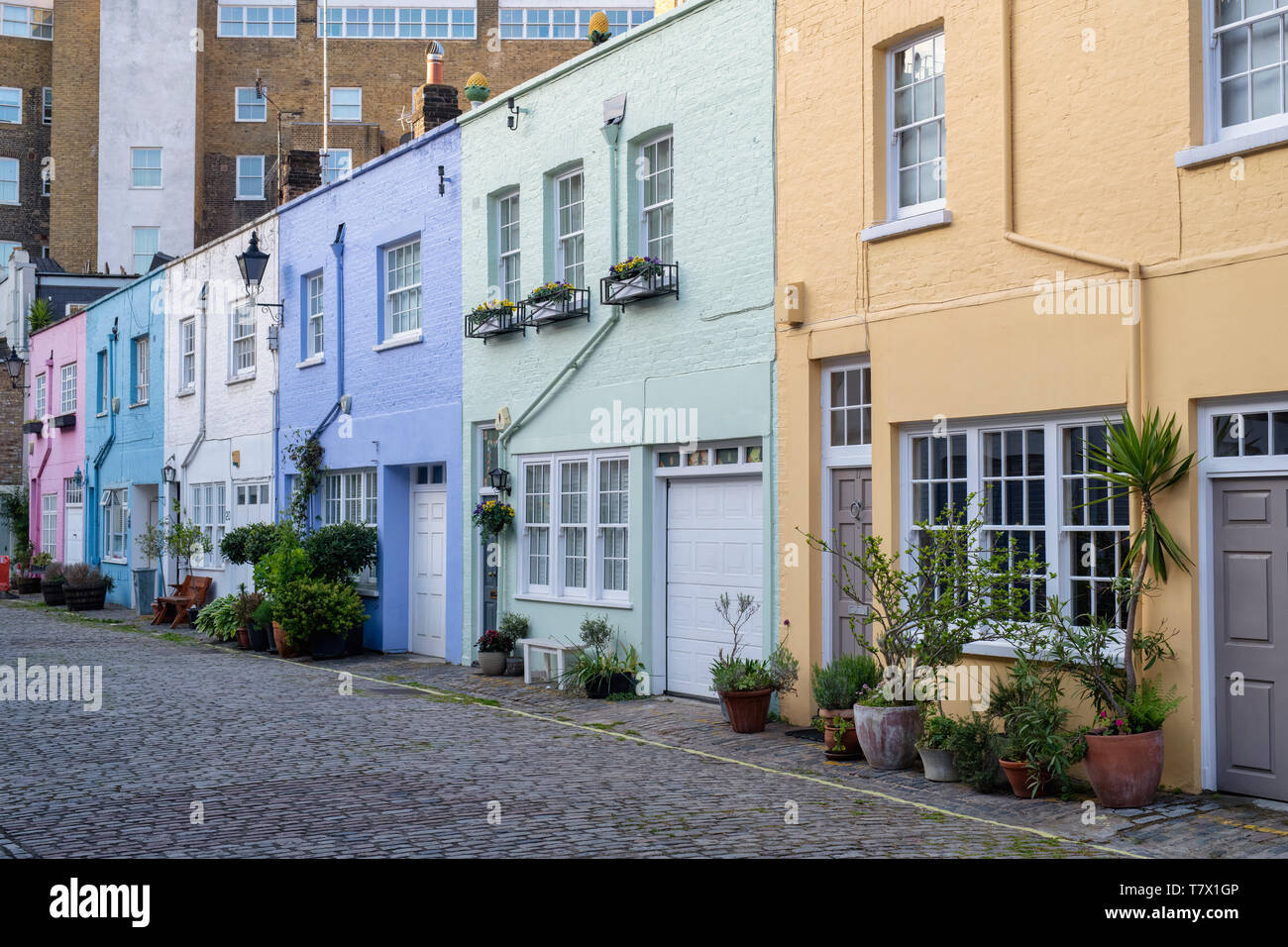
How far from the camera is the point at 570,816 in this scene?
8297mm

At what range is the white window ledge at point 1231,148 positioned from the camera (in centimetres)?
837

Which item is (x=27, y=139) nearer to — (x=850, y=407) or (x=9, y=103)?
(x=9, y=103)

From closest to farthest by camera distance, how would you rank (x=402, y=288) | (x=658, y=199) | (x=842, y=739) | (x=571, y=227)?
(x=842, y=739) < (x=658, y=199) < (x=571, y=227) < (x=402, y=288)

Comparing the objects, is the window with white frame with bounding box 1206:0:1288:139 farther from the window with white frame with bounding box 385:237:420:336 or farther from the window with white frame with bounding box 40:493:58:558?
the window with white frame with bounding box 40:493:58:558

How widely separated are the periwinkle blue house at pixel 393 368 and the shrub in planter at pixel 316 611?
25.0 inches

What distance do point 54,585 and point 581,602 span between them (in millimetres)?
18526

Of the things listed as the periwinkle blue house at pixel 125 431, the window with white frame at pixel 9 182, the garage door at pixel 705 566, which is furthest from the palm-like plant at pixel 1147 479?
the window with white frame at pixel 9 182

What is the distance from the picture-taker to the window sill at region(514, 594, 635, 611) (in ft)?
46.6

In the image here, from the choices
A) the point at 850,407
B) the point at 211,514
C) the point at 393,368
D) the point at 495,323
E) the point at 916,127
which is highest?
the point at 916,127

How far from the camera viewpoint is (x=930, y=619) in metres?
9.85

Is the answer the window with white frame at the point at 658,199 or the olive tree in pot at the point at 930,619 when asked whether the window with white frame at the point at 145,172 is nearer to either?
the window with white frame at the point at 658,199

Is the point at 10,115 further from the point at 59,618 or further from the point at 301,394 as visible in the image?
the point at 301,394

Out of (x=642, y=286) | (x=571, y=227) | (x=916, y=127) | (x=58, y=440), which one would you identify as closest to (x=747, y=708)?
(x=642, y=286)

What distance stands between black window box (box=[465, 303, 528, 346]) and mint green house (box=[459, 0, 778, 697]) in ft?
0.09
